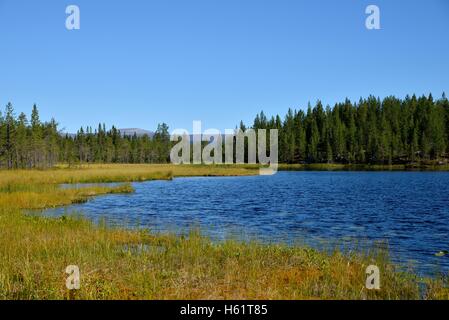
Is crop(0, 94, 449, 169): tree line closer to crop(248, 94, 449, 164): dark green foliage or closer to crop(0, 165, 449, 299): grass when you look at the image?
crop(248, 94, 449, 164): dark green foliage

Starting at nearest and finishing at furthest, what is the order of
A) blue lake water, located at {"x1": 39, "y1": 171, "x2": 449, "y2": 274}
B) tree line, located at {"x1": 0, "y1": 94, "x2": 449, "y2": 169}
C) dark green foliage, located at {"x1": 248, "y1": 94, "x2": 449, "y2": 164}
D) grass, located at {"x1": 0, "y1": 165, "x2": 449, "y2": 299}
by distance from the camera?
grass, located at {"x1": 0, "y1": 165, "x2": 449, "y2": 299} → blue lake water, located at {"x1": 39, "y1": 171, "x2": 449, "y2": 274} → tree line, located at {"x1": 0, "y1": 94, "x2": 449, "y2": 169} → dark green foliage, located at {"x1": 248, "y1": 94, "x2": 449, "y2": 164}

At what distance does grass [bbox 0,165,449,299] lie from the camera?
35.1ft

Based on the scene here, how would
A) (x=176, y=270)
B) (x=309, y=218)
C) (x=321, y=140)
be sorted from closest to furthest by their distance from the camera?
(x=176, y=270)
(x=309, y=218)
(x=321, y=140)

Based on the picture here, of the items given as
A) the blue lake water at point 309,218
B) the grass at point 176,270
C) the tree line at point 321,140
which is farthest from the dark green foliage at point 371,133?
the grass at point 176,270

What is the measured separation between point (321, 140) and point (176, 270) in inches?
6465

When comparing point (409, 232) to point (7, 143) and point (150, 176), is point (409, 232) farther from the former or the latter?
point (7, 143)

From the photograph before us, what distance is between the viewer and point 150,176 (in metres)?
75.6

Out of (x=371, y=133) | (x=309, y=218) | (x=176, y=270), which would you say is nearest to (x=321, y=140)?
(x=371, y=133)

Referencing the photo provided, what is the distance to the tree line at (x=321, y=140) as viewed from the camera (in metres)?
111

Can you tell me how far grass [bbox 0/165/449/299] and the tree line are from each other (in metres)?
96.2

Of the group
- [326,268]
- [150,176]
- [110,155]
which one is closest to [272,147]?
[110,155]

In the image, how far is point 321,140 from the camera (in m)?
171

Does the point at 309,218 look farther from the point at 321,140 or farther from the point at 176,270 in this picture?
the point at 321,140

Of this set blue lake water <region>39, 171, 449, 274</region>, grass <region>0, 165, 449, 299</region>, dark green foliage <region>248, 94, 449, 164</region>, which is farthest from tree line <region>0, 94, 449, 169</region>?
grass <region>0, 165, 449, 299</region>
